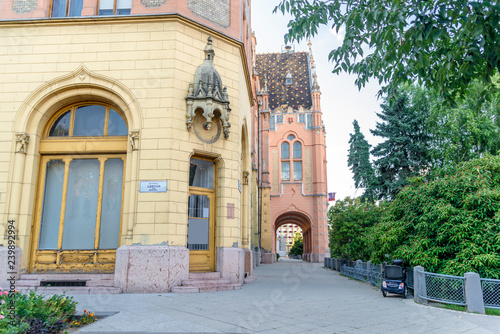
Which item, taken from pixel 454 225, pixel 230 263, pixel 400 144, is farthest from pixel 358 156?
pixel 230 263

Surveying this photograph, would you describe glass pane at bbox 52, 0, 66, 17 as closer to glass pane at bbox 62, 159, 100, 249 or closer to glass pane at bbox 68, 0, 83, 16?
glass pane at bbox 68, 0, 83, 16

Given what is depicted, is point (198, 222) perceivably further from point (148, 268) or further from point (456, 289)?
point (456, 289)

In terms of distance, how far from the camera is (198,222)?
40.9 feet

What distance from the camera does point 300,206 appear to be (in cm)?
4553

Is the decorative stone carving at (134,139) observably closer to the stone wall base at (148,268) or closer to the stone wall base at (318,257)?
the stone wall base at (148,268)

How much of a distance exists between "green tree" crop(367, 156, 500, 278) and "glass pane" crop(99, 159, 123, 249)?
8991mm

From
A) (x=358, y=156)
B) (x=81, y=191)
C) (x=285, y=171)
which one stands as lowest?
(x=81, y=191)

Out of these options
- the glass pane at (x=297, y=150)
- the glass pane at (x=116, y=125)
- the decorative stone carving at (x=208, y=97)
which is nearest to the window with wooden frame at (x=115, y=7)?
the decorative stone carving at (x=208, y=97)

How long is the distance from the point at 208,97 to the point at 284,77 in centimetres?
4239

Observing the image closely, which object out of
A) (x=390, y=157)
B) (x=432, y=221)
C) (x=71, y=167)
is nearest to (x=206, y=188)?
(x=71, y=167)

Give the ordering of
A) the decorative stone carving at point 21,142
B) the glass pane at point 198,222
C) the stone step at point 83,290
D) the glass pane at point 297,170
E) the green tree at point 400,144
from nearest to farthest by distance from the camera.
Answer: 1. the stone step at point 83,290
2. the decorative stone carving at point 21,142
3. the glass pane at point 198,222
4. the green tree at point 400,144
5. the glass pane at point 297,170

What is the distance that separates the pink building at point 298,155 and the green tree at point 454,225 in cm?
2968

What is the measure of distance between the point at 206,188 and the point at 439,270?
775 cm

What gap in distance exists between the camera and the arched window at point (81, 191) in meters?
11.6
